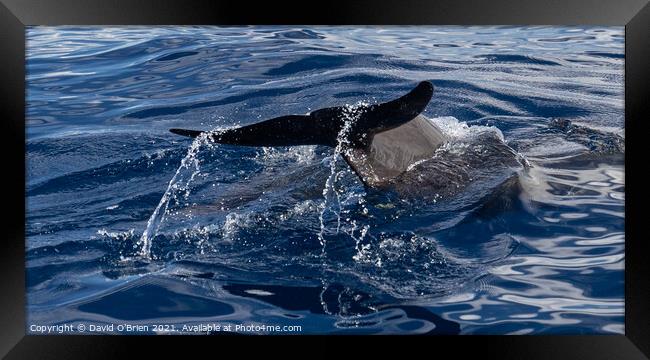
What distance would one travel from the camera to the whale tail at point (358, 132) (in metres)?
6.38

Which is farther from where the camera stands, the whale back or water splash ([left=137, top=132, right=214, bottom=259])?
water splash ([left=137, top=132, right=214, bottom=259])

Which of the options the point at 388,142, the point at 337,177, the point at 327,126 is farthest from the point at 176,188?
the point at 388,142

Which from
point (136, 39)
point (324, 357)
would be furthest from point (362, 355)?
point (136, 39)

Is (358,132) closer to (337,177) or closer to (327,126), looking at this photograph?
(327,126)

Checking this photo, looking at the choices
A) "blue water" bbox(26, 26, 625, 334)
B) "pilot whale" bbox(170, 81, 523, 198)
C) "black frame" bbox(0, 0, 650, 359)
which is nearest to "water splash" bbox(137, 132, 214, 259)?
"blue water" bbox(26, 26, 625, 334)

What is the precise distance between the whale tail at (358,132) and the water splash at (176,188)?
0.40 m

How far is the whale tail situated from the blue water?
15.8 inches

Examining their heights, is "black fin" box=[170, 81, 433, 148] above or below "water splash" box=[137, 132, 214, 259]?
above

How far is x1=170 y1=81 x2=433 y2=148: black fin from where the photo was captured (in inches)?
251

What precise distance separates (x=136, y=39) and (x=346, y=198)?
8.36 ft

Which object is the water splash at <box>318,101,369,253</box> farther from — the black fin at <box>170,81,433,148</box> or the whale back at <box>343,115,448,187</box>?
the whale back at <box>343,115,448,187</box>
